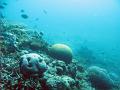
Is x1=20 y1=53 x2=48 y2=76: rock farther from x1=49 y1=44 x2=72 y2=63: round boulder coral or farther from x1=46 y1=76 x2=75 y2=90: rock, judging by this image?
x1=49 y1=44 x2=72 y2=63: round boulder coral

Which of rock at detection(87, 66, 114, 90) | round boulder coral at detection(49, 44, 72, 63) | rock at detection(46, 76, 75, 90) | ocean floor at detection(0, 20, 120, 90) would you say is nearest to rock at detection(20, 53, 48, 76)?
ocean floor at detection(0, 20, 120, 90)

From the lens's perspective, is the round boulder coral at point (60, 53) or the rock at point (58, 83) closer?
the rock at point (58, 83)

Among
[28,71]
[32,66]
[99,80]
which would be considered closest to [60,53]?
[99,80]

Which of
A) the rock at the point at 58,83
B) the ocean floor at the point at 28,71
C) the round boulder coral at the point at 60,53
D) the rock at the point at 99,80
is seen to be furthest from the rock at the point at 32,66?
the rock at the point at 99,80

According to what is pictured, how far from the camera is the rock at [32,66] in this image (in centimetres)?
715

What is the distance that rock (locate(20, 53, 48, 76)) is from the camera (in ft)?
23.5

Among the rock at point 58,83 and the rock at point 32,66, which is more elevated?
the rock at point 32,66

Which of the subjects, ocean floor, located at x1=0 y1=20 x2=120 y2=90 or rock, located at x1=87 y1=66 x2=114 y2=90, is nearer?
ocean floor, located at x1=0 y1=20 x2=120 y2=90

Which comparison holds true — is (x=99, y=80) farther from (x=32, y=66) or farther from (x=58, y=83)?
(x=32, y=66)

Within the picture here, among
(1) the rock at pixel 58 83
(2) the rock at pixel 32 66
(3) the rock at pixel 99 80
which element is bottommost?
(1) the rock at pixel 58 83

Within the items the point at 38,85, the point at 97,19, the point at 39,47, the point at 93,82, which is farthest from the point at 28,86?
the point at 97,19

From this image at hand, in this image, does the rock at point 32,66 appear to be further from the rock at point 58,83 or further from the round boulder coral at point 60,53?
the round boulder coral at point 60,53

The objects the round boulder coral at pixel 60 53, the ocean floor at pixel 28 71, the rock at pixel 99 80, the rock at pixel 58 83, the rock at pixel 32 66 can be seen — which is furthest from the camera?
the round boulder coral at pixel 60 53

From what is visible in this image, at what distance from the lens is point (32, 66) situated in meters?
7.20
